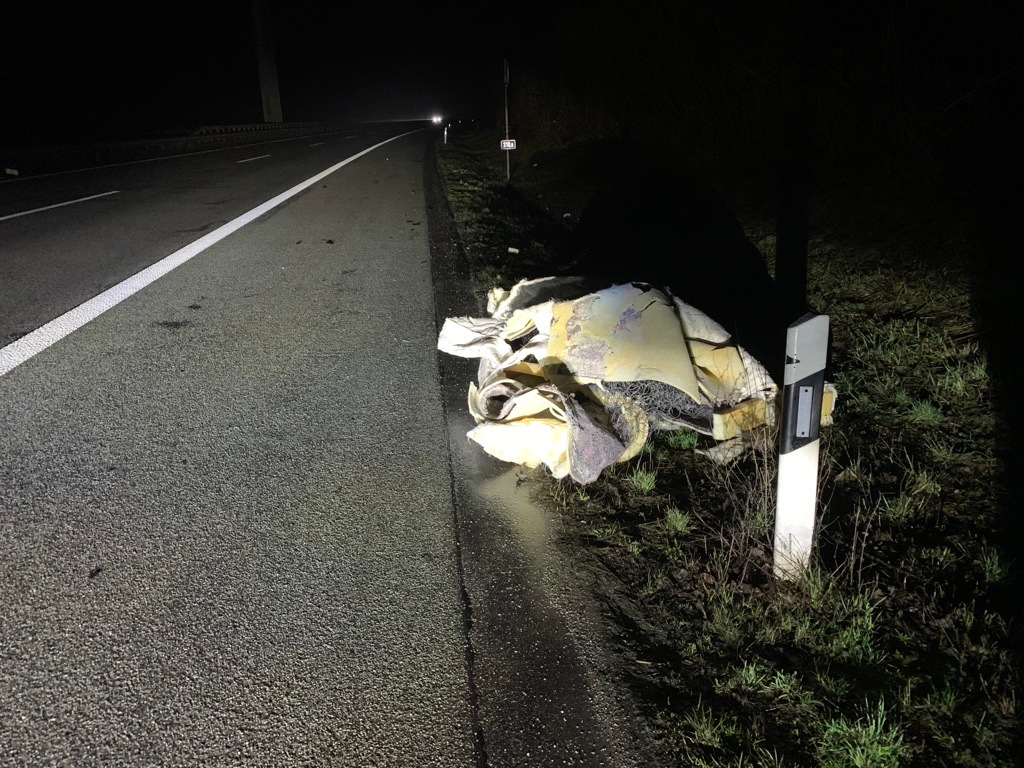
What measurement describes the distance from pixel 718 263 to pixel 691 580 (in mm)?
4980

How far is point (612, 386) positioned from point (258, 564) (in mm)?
1868

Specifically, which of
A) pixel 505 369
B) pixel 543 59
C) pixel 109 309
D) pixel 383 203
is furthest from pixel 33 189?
pixel 543 59

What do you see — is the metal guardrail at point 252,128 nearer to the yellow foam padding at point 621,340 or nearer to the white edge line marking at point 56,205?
the white edge line marking at point 56,205

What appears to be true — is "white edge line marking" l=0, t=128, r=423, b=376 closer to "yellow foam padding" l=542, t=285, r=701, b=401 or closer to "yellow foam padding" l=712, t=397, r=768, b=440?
"yellow foam padding" l=542, t=285, r=701, b=401

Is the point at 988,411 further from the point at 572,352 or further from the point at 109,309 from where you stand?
the point at 109,309

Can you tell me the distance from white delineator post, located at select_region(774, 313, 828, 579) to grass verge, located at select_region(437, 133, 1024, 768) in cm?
10

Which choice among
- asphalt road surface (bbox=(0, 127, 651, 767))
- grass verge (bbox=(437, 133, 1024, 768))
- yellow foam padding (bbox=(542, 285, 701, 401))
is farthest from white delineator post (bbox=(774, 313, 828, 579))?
yellow foam padding (bbox=(542, 285, 701, 401))

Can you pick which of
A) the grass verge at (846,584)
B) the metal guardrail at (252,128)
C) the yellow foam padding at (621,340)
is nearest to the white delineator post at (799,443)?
the grass verge at (846,584)

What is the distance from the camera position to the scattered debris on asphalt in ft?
10.2

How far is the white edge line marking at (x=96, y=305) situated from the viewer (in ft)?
14.1

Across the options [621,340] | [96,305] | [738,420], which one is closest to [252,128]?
[96,305]

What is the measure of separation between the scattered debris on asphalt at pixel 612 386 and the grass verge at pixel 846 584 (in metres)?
0.16

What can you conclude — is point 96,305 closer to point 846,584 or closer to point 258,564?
point 258,564

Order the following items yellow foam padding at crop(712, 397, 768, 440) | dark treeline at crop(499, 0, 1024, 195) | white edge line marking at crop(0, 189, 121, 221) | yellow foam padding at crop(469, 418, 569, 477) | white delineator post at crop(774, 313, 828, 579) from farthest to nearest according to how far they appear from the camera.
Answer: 1. white edge line marking at crop(0, 189, 121, 221)
2. dark treeline at crop(499, 0, 1024, 195)
3. yellow foam padding at crop(712, 397, 768, 440)
4. yellow foam padding at crop(469, 418, 569, 477)
5. white delineator post at crop(774, 313, 828, 579)
